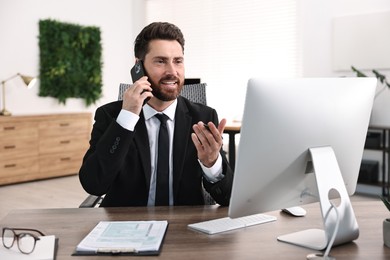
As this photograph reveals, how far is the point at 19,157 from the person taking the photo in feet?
18.8

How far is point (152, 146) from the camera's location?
6.24 feet

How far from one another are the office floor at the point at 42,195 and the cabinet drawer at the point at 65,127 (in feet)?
1.95

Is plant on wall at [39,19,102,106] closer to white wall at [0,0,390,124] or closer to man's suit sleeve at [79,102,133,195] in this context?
white wall at [0,0,390,124]

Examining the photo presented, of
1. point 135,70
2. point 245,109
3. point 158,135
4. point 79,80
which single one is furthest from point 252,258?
point 79,80

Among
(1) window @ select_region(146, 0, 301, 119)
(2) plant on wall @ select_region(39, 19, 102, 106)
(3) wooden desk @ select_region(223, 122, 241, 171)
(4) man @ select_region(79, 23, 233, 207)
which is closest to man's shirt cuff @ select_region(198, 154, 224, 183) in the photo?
(4) man @ select_region(79, 23, 233, 207)

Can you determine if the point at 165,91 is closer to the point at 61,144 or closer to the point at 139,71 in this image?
the point at 139,71

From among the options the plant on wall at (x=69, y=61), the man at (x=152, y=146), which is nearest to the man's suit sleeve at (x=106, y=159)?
the man at (x=152, y=146)

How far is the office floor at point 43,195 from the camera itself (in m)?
4.62

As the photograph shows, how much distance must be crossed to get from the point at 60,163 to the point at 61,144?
0.24 metres

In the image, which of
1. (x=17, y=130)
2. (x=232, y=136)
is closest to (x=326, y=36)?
(x=232, y=136)

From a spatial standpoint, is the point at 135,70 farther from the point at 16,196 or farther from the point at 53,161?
the point at 53,161

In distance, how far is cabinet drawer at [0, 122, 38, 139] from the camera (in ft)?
18.3

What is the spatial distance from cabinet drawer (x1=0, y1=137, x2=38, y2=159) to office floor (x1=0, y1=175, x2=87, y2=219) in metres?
0.35

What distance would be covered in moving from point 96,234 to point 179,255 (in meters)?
0.28
